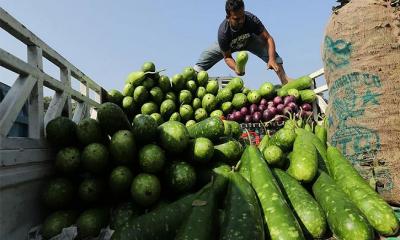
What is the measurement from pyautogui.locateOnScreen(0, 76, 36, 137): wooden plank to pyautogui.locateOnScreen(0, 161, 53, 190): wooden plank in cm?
25

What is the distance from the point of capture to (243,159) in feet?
9.86

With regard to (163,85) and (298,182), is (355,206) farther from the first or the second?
(163,85)

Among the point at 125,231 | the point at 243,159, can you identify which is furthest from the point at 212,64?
the point at 125,231

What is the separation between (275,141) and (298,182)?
32.7 inches

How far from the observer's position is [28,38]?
A: 2.83 m

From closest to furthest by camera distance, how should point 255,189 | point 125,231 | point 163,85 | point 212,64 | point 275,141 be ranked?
1. point 125,231
2. point 255,189
3. point 275,141
4. point 163,85
5. point 212,64

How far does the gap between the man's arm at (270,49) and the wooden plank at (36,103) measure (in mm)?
5095

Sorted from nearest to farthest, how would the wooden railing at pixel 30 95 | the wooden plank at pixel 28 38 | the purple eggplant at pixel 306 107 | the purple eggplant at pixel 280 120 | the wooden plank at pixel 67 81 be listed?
the wooden railing at pixel 30 95
the wooden plank at pixel 28 38
the wooden plank at pixel 67 81
the purple eggplant at pixel 280 120
the purple eggplant at pixel 306 107

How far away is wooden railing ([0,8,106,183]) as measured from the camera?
2.35 m

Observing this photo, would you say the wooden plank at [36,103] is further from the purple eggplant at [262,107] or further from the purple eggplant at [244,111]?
the purple eggplant at [262,107]

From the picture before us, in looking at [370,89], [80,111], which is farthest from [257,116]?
[80,111]

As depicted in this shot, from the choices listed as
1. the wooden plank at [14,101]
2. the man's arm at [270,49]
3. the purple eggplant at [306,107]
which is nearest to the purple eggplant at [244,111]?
the purple eggplant at [306,107]

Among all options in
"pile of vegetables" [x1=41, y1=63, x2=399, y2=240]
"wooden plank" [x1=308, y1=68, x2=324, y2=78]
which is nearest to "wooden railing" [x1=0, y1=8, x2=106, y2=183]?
"pile of vegetables" [x1=41, y1=63, x2=399, y2=240]

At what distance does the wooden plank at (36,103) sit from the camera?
278cm
